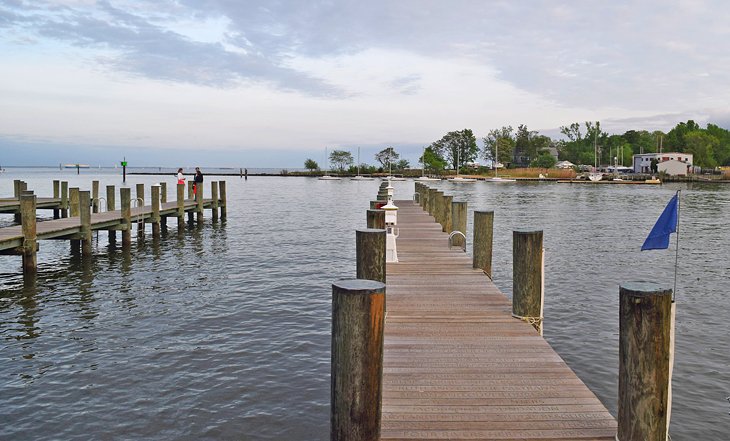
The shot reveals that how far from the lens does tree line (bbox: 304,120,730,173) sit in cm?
14638

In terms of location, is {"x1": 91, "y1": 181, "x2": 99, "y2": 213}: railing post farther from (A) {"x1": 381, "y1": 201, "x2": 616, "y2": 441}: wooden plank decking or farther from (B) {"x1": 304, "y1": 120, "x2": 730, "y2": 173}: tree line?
(B) {"x1": 304, "y1": 120, "x2": 730, "y2": 173}: tree line

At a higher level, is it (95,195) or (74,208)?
(95,195)

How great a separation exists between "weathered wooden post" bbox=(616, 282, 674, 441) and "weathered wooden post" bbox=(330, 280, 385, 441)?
206 centimetres

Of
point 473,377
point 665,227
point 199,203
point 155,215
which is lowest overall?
point 473,377

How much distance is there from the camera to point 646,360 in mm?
4797

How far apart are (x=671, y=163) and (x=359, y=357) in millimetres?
127357

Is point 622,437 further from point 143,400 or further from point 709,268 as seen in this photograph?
point 709,268

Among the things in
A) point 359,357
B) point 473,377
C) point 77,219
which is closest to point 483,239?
point 473,377

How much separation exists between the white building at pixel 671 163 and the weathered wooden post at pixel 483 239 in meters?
120

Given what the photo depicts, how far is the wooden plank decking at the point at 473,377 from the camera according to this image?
5.18 m

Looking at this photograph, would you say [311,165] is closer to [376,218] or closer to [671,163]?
[671,163]

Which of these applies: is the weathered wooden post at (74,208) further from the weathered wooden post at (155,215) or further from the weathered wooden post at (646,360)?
the weathered wooden post at (646,360)

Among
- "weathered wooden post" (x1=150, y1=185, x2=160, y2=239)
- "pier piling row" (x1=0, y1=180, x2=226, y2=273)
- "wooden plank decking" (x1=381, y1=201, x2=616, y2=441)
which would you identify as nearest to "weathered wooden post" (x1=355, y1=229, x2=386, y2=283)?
"wooden plank decking" (x1=381, y1=201, x2=616, y2=441)

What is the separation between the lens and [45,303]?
47.1 ft
